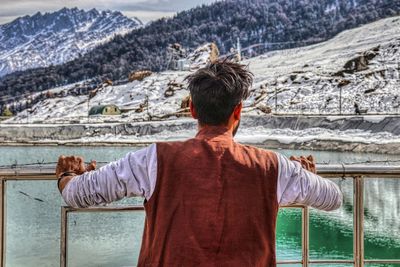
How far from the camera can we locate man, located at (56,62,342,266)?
189cm

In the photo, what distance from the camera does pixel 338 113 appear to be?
77938 millimetres

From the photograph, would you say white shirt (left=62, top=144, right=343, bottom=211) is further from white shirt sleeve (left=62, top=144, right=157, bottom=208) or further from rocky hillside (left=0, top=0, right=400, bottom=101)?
rocky hillside (left=0, top=0, right=400, bottom=101)

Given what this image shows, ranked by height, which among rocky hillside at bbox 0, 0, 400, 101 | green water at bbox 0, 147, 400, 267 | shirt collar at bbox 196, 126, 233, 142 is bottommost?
green water at bbox 0, 147, 400, 267

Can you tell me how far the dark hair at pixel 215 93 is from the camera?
2.00 meters

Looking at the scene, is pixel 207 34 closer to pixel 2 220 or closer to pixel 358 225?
pixel 358 225

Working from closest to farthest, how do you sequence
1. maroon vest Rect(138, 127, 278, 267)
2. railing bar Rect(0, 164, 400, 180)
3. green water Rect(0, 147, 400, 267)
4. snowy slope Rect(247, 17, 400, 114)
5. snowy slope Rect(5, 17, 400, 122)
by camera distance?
maroon vest Rect(138, 127, 278, 267)
railing bar Rect(0, 164, 400, 180)
green water Rect(0, 147, 400, 267)
snowy slope Rect(247, 17, 400, 114)
snowy slope Rect(5, 17, 400, 122)

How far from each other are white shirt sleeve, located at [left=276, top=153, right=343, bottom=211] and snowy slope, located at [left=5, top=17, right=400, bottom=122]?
246 ft

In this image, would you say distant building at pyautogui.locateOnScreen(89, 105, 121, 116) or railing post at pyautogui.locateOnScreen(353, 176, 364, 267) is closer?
railing post at pyautogui.locateOnScreen(353, 176, 364, 267)

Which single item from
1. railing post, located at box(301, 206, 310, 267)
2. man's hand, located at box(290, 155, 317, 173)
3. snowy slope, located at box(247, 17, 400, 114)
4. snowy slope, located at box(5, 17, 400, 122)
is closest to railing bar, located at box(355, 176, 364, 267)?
railing post, located at box(301, 206, 310, 267)

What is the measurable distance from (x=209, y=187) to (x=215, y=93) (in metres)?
0.28

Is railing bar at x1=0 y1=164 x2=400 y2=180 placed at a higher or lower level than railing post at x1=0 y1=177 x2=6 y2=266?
higher

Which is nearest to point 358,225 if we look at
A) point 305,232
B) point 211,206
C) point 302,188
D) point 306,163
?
point 305,232

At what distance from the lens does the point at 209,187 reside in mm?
1894

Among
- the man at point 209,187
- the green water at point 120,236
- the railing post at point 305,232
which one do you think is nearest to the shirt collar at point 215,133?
the man at point 209,187
